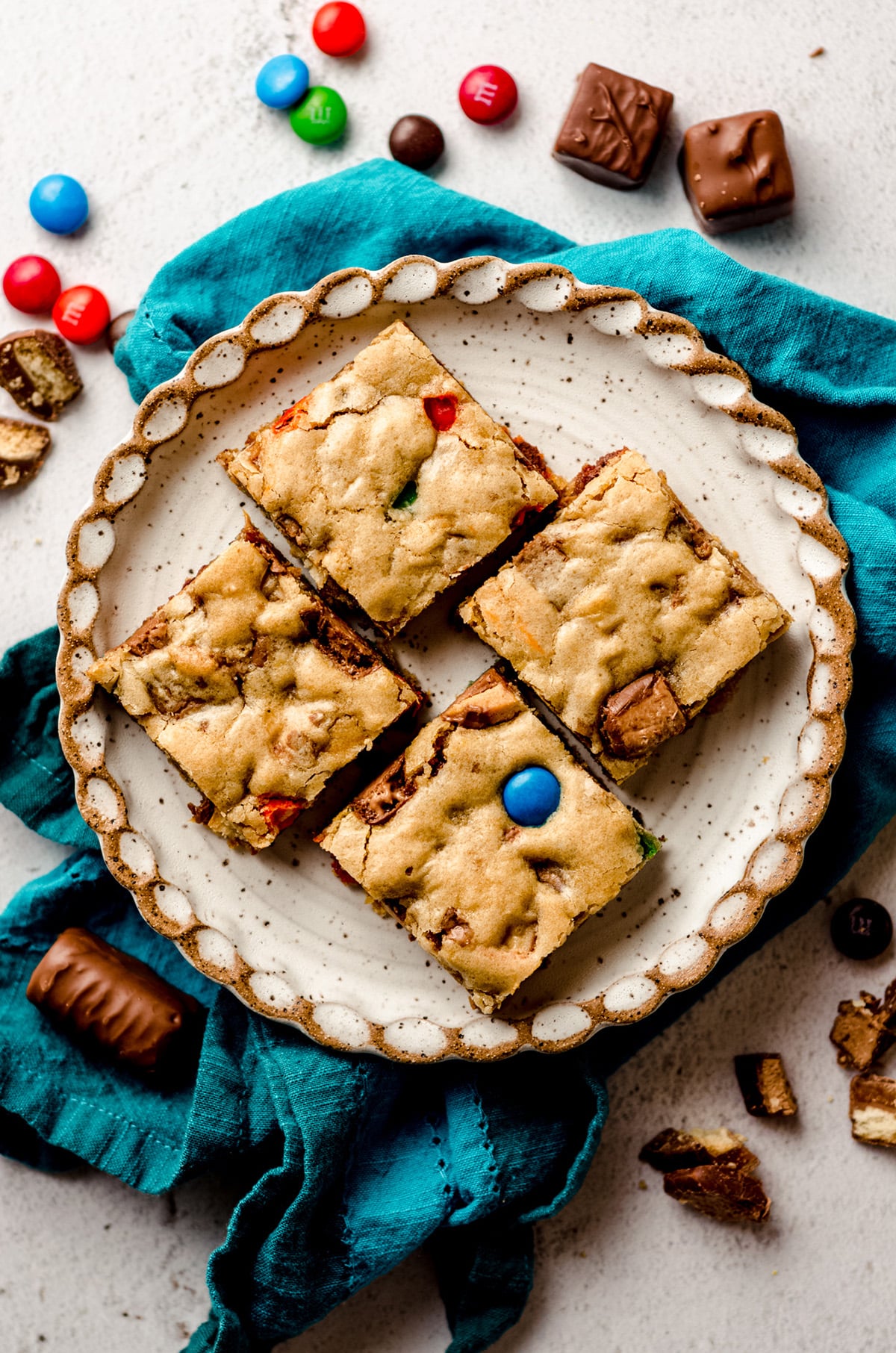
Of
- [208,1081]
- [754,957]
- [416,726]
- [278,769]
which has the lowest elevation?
[754,957]

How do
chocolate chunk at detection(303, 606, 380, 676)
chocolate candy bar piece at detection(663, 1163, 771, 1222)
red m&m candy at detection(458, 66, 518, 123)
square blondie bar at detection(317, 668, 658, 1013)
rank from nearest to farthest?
square blondie bar at detection(317, 668, 658, 1013)
chocolate chunk at detection(303, 606, 380, 676)
chocolate candy bar piece at detection(663, 1163, 771, 1222)
red m&m candy at detection(458, 66, 518, 123)

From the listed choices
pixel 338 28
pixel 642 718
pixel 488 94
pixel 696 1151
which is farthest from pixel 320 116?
pixel 696 1151

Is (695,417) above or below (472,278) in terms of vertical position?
below

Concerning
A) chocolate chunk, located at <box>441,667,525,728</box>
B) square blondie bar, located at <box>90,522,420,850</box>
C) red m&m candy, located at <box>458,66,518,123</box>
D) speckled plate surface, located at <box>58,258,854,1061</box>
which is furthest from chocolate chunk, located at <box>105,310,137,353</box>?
chocolate chunk, located at <box>441,667,525,728</box>

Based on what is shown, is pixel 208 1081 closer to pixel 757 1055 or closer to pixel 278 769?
pixel 278 769

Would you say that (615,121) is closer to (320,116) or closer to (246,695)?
(320,116)

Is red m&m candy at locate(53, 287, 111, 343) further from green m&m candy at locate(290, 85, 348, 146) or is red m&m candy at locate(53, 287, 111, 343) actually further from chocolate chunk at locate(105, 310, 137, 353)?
green m&m candy at locate(290, 85, 348, 146)

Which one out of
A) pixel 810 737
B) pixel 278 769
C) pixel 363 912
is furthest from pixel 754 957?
pixel 278 769
